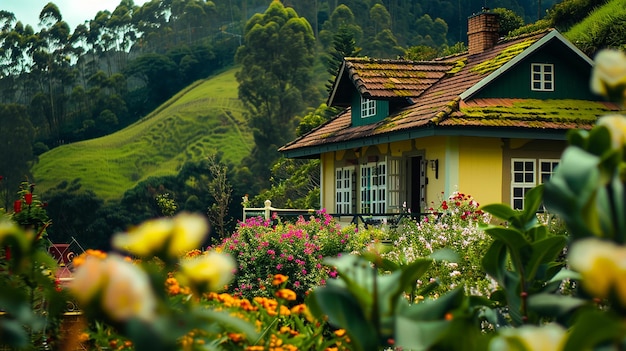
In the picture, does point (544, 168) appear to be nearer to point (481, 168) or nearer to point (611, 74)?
point (481, 168)

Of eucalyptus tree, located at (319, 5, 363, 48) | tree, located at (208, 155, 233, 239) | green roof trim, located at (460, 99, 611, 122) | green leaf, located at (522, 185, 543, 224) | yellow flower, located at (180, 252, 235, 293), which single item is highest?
eucalyptus tree, located at (319, 5, 363, 48)

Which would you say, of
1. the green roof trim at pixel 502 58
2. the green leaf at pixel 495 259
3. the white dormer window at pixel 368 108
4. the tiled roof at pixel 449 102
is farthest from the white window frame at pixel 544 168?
the green leaf at pixel 495 259

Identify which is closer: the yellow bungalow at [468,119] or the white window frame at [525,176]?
the yellow bungalow at [468,119]

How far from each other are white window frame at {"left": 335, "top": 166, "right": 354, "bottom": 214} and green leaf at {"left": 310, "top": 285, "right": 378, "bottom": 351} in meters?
21.5

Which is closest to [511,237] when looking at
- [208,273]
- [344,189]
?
[208,273]

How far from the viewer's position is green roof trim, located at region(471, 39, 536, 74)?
19.9 m

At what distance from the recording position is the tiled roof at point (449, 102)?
60.6 feet

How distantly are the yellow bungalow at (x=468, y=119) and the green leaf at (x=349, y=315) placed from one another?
15.3 meters

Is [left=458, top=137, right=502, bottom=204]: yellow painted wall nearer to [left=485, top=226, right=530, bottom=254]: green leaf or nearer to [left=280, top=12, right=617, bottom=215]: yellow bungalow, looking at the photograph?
[left=280, top=12, right=617, bottom=215]: yellow bungalow

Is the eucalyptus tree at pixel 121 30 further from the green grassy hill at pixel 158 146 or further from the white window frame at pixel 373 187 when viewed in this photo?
the white window frame at pixel 373 187

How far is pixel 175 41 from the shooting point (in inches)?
4328

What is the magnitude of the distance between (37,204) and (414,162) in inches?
520

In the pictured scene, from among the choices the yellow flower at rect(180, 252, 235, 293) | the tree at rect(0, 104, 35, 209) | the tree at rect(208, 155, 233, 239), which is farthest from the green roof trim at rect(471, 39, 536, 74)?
the tree at rect(0, 104, 35, 209)

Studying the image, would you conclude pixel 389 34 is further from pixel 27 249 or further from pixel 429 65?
pixel 27 249
